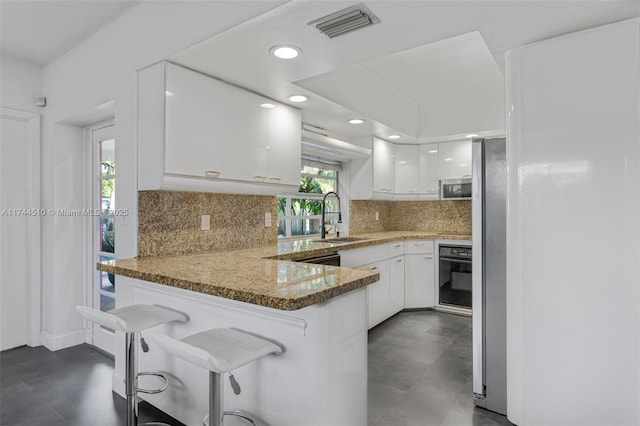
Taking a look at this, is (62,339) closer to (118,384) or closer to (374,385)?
(118,384)

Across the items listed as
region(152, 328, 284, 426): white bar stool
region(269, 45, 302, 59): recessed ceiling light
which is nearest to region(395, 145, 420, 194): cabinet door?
region(269, 45, 302, 59): recessed ceiling light

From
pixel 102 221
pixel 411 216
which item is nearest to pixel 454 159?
pixel 411 216

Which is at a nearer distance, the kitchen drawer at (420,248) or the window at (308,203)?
the window at (308,203)

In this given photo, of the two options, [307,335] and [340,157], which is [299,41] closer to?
[307,335]

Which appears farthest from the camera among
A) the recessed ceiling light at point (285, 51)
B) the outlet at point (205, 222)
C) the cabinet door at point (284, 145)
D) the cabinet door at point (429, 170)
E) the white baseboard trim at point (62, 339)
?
the cabinet door at point (429, 170)

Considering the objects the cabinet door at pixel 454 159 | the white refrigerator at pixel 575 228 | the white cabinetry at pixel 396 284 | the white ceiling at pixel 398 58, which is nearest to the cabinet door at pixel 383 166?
the white ceiling at pixel 398 58

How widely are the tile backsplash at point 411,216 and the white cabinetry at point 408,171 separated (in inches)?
17.4

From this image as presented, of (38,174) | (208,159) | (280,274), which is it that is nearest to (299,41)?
(208,159)

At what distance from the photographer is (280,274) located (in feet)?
5.92

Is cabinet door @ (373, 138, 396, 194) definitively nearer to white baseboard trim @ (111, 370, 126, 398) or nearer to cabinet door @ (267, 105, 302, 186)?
cabinet door @ (267, 105, 302, 186)

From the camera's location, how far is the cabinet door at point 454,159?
455 centimetres

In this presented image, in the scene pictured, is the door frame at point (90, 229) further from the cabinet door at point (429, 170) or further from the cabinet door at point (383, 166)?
the cabinet door at point (429, 170)

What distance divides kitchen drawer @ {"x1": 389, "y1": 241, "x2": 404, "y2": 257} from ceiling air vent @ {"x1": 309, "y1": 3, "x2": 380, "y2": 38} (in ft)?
8.94

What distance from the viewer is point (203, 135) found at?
2.41 m
